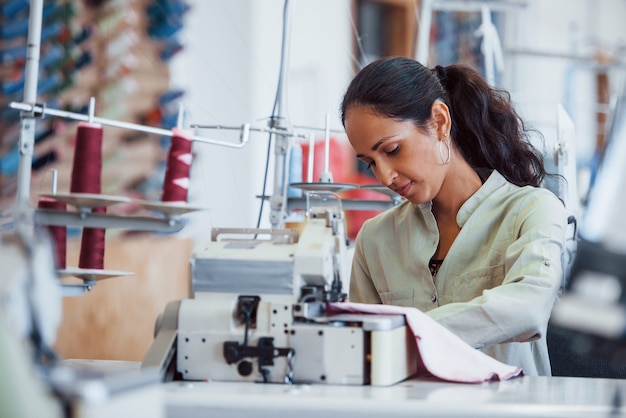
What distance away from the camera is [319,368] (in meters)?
1.49

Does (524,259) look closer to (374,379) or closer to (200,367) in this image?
(374,379)

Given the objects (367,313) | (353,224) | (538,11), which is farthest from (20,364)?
(538,11)

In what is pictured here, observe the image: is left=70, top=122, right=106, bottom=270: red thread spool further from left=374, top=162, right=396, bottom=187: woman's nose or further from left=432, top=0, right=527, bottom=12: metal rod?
left=432, top=0, right=527, bottom=12: metal rod

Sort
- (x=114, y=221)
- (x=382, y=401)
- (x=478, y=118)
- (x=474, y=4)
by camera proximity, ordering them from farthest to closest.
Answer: (x=474, y=4) → (x=478, y=118) → (x=114, y=221) → (x=382, y=401)

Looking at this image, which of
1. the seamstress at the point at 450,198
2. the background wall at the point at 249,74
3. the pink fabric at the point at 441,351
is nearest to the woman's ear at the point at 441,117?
the seamstress at the point at 450,198

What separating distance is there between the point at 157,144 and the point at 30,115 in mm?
2177

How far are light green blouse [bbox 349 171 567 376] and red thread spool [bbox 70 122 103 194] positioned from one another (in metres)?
0.68

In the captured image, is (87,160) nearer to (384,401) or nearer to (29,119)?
(29,119)

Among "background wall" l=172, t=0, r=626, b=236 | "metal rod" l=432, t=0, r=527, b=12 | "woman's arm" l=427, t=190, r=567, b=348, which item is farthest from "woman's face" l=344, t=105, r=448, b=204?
"metal rod" l=432, t=0, r=527, b=12

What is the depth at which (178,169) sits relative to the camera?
1.83m

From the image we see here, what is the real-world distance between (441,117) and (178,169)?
1.98 ft

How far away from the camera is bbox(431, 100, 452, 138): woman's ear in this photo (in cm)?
208

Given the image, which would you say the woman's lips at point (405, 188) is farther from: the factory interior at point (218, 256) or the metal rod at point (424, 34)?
the metal rod at point (424, 34)

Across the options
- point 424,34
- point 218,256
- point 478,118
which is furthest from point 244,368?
point 424,34
